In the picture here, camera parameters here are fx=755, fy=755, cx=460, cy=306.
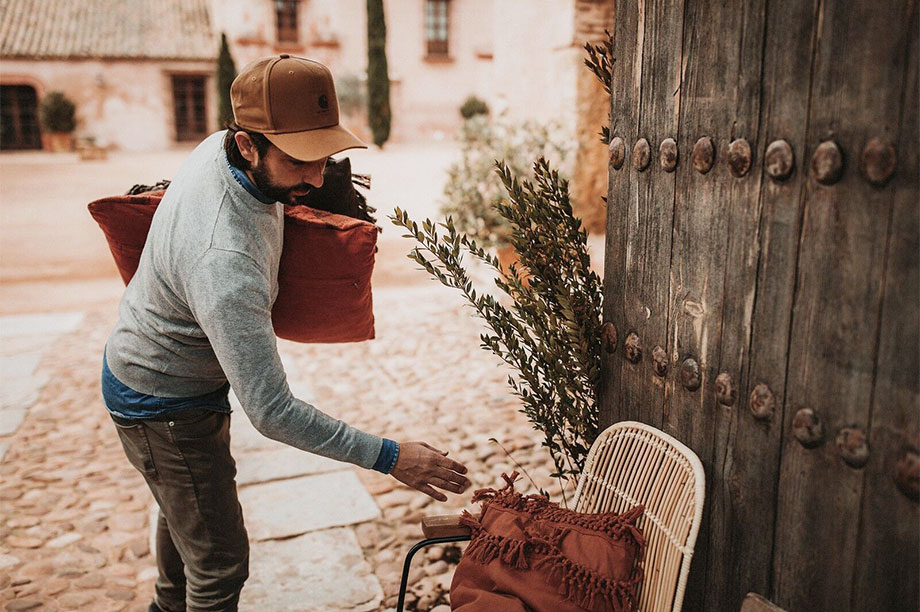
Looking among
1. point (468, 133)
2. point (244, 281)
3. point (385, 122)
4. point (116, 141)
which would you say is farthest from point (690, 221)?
point (116, 141)

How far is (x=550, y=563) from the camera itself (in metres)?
2.01

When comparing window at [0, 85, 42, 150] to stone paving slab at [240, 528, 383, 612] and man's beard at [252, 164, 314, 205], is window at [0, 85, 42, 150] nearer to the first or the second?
stone paving slab at [240, 528, 383, 612]

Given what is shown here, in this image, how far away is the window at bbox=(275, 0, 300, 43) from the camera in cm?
2714

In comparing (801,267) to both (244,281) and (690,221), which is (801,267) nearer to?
(690,221)

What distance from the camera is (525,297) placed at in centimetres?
245

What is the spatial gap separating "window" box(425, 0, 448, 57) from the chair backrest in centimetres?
2890

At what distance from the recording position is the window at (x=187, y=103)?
27.7m

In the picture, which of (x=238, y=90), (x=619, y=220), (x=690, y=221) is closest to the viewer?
(x=690, y=221)

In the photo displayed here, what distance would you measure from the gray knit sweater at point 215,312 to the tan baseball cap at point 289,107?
17 centimetres

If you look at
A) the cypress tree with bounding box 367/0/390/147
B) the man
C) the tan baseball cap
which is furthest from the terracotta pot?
the tan baseball cap

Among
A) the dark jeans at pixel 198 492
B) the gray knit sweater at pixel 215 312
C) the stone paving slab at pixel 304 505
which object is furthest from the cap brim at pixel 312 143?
the stone paving slab at pixel 304 505

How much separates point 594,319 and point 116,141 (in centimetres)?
2791

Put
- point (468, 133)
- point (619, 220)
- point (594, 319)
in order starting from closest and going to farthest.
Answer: point (619, 220) < point (594, 319) < point (468, 133)

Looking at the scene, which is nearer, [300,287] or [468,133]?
[300,287]
